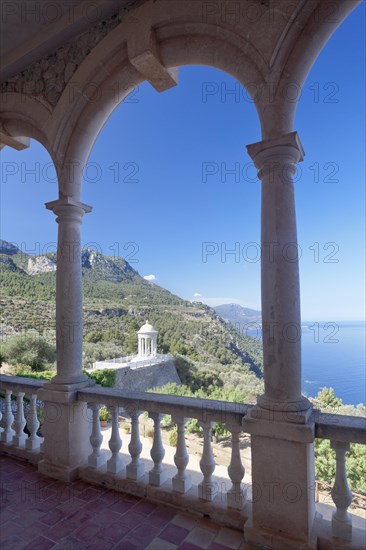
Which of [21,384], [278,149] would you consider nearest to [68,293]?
[21,384]

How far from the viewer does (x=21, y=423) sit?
348 centimetres

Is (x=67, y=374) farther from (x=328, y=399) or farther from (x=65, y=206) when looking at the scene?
(x=328, y=399)

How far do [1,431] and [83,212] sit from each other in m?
2.90

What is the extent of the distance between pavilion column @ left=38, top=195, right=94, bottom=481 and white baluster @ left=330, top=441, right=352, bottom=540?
7.53ft

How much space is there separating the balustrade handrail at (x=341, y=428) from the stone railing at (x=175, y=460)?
51cm

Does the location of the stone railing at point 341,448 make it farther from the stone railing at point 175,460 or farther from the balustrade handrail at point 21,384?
the balustrade handrail at point 21,384

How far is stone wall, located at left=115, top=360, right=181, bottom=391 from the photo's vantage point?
2133 cm

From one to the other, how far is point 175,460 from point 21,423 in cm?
209

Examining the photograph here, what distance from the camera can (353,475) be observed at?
10430mm

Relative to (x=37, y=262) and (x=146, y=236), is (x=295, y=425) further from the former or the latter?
(x=146, y=236)

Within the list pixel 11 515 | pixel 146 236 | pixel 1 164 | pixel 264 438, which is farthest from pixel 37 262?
pixel 146 236

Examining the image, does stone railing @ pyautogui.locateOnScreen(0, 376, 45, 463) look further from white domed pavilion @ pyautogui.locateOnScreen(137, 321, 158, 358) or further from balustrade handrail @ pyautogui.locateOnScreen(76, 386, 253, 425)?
white domed pavilion @ pyautogui.locateOnScreen(137, 321, 158, 358)

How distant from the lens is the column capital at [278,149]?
6.79ft

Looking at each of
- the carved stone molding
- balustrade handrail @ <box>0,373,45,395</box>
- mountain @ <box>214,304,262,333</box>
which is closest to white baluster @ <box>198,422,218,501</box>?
mountain @ <box>214,304,262,333</box>
